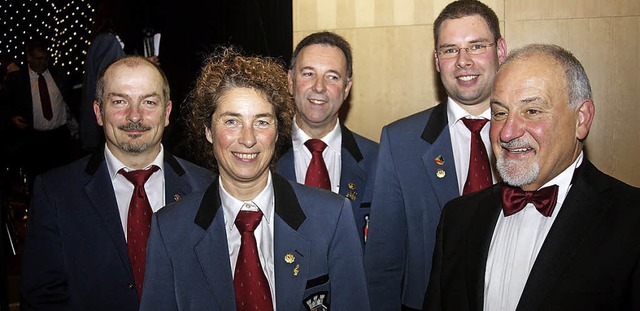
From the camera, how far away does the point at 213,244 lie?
2768 millimetres

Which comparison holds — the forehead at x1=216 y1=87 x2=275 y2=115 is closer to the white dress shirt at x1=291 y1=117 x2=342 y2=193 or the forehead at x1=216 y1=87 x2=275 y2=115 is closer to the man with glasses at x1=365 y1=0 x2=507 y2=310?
the man with glasses at x1=365 y1=0 x2=507 y2=310

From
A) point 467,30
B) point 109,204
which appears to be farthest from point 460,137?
point 109,204

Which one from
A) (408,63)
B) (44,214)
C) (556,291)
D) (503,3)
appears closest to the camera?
(556,291)

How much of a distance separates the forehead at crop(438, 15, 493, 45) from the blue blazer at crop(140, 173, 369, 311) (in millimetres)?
1004

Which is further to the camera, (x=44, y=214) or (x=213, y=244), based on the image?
(x=44, y=214)

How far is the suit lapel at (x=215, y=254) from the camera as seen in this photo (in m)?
2.71

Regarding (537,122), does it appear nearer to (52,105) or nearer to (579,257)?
(579,257)

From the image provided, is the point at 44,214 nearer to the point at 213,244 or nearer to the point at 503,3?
the point at 213,244

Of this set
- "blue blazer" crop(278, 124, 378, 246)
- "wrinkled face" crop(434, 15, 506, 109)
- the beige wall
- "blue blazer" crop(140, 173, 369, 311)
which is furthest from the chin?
the beige wall

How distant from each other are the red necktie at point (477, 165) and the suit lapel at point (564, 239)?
896 millimetres

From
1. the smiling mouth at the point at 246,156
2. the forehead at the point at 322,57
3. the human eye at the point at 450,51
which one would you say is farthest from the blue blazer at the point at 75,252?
the human eye at the point at 450,51

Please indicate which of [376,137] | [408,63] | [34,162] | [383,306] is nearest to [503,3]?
[408,63]

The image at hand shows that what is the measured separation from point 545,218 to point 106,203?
71.8 inches

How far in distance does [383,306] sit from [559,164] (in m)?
1.22
